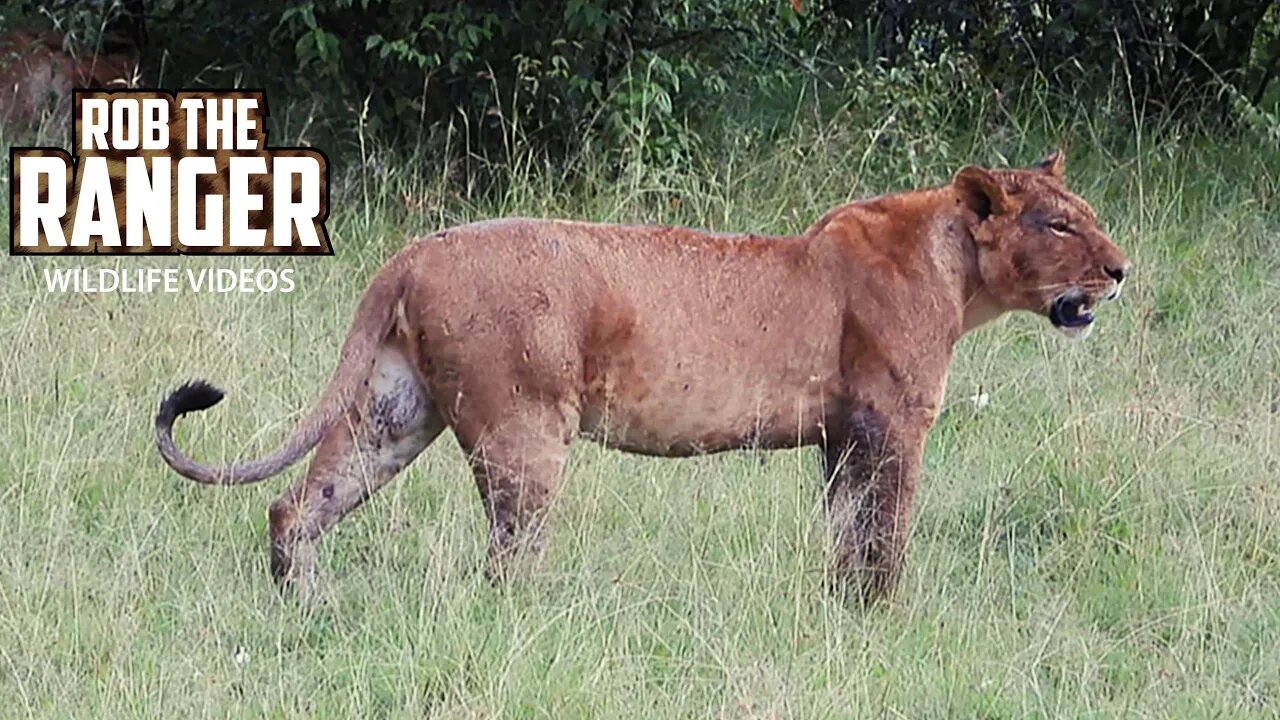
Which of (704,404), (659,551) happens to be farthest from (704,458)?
(704,404)

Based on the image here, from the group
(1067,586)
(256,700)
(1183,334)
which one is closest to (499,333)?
(256,700)

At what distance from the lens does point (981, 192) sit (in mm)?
5941

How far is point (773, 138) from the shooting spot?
32.7 ft

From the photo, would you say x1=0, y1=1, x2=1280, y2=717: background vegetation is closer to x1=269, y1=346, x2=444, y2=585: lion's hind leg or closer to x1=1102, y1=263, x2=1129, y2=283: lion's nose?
x1=269, y1=346, x2=444, y2=585: lion's hind leg

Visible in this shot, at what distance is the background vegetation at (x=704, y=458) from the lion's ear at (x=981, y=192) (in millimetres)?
906

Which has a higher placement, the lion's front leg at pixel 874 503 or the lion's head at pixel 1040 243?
the lion's head at pixel 1040 243

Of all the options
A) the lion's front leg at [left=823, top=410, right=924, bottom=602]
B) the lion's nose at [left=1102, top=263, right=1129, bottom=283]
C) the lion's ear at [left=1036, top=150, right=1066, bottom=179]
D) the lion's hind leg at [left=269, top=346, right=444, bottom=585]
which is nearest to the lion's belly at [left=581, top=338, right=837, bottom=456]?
the lion's front leg at [left=823, top=410, right=924, bottom=602]

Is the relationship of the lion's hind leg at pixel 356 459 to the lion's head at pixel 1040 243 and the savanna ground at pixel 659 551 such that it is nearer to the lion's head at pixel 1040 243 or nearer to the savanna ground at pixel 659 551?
the savanna ground at pixel 659 551

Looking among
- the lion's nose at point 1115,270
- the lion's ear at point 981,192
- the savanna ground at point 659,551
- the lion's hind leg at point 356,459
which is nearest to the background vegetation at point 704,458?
the savanna ground at point 659,551

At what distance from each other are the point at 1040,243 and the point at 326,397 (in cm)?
202

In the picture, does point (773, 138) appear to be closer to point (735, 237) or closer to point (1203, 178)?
point (1203, 178)

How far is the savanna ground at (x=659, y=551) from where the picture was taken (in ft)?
16.7
